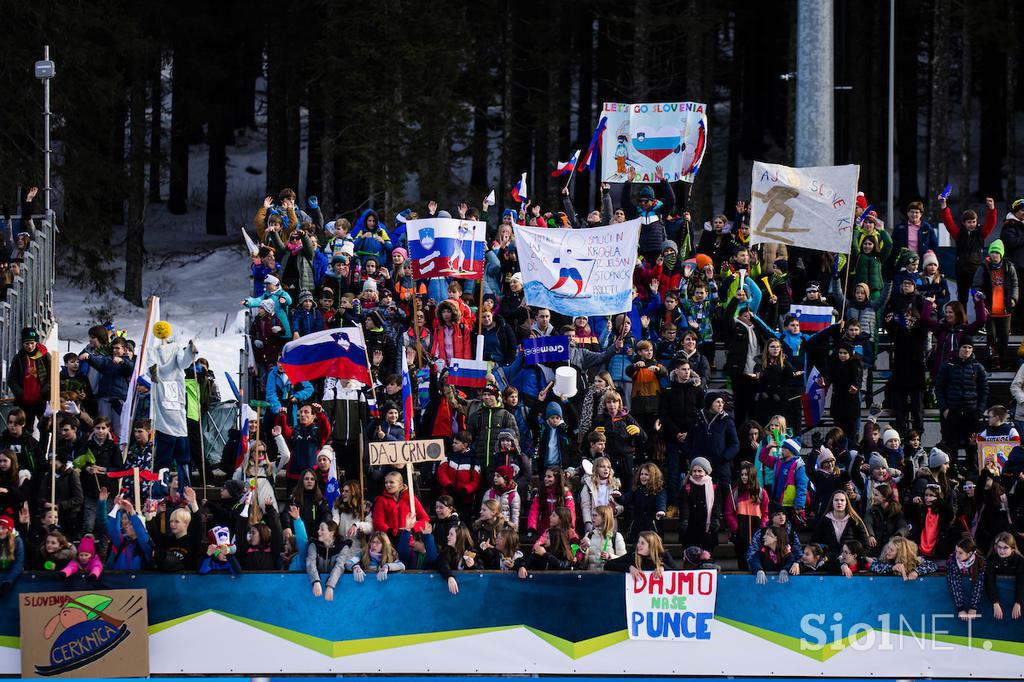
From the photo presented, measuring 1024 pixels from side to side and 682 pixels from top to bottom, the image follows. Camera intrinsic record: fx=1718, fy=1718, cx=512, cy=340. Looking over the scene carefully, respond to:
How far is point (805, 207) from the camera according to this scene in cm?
2123

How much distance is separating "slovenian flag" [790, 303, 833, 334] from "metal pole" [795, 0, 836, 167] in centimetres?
488

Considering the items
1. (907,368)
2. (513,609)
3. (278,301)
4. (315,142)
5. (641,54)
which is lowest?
(513,609)

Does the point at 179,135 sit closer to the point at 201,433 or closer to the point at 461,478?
the point at 201,433

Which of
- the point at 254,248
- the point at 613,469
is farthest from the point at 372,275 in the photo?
the point at 613,469

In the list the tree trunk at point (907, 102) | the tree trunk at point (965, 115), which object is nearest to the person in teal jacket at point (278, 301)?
the tree trunk at point (965, 115)

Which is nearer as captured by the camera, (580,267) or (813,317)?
(580,267)

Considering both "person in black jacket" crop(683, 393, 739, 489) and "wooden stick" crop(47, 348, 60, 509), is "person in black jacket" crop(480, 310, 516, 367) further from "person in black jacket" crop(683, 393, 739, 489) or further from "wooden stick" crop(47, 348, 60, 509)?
"wooden stick" crop(47, 348, 60, 509)

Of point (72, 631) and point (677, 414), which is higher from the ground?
point (677, 414)

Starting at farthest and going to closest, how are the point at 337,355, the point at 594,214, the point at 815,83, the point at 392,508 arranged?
1. the point at 815,83
2. the point at 594,214
3. the point at 337,355
4. the point at 392,508

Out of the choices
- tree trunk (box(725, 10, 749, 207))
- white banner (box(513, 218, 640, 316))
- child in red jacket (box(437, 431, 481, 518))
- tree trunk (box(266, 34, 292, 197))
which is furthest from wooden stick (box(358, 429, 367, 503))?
tree trunk (box(725, 10, 749, 207))

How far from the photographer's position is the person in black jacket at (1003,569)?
1477cm

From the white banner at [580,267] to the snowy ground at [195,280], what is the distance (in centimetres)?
493

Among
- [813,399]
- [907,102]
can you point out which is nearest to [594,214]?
[813,399]

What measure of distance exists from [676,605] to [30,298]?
36.9 feet
